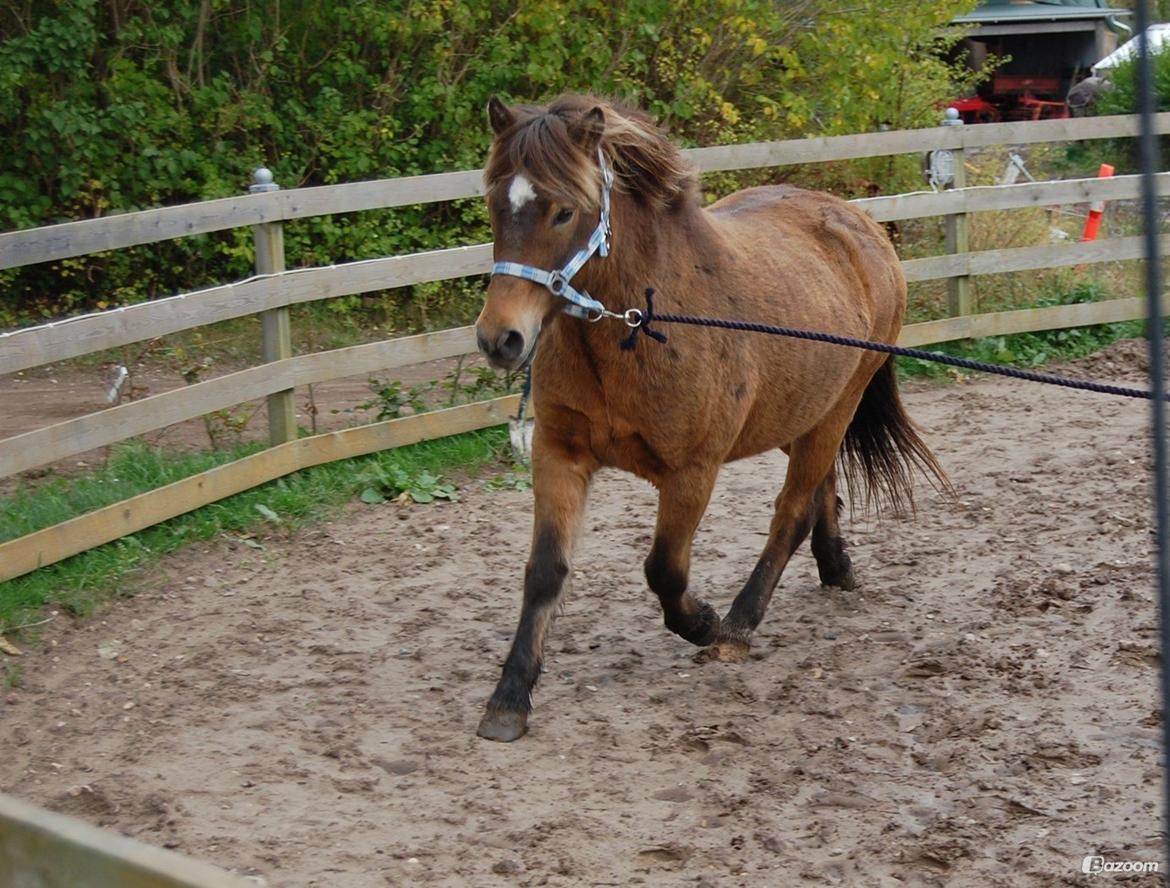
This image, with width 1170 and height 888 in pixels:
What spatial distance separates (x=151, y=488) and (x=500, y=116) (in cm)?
276

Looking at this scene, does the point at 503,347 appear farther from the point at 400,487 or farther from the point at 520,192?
the point at 400,487

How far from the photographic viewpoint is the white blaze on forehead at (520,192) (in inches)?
160

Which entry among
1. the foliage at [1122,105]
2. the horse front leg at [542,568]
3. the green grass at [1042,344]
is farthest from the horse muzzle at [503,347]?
the foliage at [1122,105]

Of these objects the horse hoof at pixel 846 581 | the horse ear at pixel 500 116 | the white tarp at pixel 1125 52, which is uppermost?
the white tarp at pixel 1125 52

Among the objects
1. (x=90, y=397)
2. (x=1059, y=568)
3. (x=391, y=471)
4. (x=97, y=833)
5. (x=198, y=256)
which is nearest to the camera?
(x=97, y=833)

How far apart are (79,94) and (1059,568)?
700 cm

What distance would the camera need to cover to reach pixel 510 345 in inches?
155

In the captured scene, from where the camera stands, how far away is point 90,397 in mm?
8062

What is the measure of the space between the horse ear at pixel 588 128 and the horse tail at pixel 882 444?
2.25 meters

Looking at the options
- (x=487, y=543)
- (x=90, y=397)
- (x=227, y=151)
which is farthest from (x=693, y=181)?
(x=227, y=151)

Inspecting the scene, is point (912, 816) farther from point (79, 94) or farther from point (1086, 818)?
point (79, 94)

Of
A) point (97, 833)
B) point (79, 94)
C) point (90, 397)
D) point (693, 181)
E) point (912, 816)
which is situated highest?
point (79, 94)

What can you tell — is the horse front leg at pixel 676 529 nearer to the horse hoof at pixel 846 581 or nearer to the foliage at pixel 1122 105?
the horse hoof at pixel 846 581

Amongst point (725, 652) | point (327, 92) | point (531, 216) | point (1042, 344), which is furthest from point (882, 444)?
point (327, 92)
